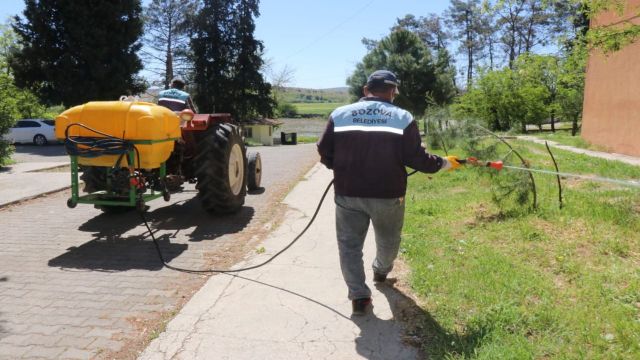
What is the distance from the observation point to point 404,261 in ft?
17.9

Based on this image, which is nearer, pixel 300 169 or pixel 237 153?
pixel 237 153

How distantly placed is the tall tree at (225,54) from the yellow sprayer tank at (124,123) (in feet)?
111

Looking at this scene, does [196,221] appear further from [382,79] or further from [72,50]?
[72,50]

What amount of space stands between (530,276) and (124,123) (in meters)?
4.54

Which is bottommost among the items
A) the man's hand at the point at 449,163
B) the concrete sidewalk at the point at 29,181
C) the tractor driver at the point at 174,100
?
the concrete sidewalk at the point at 29,181

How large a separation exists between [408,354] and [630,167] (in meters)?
10.1

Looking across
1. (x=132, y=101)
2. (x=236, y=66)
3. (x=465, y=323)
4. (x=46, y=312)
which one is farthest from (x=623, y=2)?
(x=236, y=66)

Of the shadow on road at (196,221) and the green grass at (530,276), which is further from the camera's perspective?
the shadow on road at (196,221)

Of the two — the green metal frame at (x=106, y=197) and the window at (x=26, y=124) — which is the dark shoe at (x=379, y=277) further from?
the window at (x=26, y=124)

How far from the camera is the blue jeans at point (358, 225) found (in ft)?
13.5

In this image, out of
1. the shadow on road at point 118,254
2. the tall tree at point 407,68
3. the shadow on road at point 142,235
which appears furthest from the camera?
the tall tree at point 407,68

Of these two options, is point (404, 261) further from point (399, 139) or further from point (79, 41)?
point (79, 41)

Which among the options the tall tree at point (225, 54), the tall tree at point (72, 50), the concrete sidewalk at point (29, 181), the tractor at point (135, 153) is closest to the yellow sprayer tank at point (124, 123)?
the tractor at point (135, 153)

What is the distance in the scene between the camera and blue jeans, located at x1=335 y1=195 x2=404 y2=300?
13.5 feet
